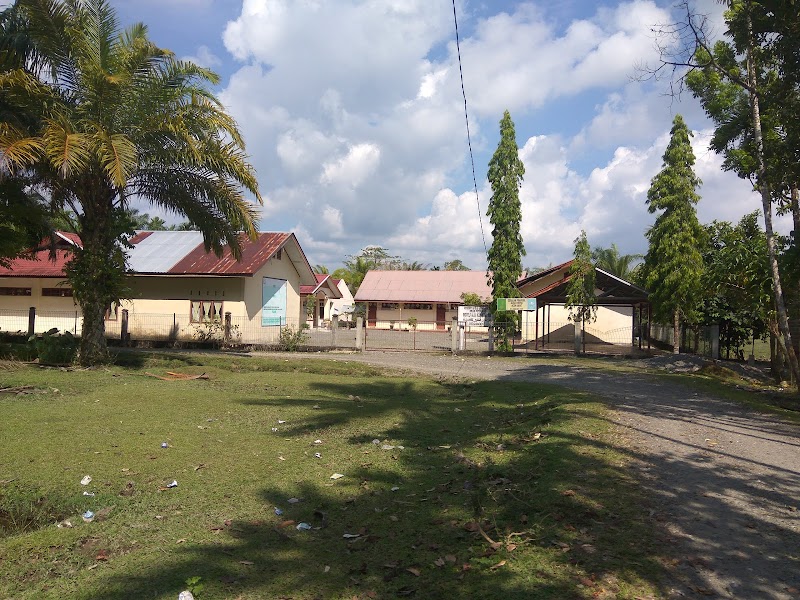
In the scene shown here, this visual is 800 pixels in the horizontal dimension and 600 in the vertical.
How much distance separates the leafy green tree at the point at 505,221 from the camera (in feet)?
82.5

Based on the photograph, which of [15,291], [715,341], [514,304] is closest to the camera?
[715,341]

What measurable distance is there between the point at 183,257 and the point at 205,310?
9.27 ft

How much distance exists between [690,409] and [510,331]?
14007 millimetres

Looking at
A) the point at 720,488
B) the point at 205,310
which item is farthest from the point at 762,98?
the point at 205,310

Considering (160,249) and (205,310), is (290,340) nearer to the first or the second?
(205,310)

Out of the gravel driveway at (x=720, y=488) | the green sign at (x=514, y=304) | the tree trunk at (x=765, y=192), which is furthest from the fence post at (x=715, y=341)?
the gravel driveway at (x=720, y=488)

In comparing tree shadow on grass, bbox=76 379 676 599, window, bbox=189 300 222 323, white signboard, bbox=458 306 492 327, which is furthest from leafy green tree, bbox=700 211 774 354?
window, bbox=189 300 222 323

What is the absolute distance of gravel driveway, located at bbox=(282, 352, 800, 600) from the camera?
396cm

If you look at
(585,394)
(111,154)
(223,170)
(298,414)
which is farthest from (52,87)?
(585,394)

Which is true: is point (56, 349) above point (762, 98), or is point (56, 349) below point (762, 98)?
below

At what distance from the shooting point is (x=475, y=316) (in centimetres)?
2566

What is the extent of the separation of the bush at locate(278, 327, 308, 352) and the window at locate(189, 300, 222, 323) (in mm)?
3793

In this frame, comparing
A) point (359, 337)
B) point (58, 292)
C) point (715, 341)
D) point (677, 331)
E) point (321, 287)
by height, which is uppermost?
point (321, 287)

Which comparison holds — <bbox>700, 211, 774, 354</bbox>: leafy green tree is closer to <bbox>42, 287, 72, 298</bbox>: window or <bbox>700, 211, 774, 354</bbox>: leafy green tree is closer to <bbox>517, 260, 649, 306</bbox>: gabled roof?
<bbox>517, 260, 649, 306</bbox>: gabled roof
